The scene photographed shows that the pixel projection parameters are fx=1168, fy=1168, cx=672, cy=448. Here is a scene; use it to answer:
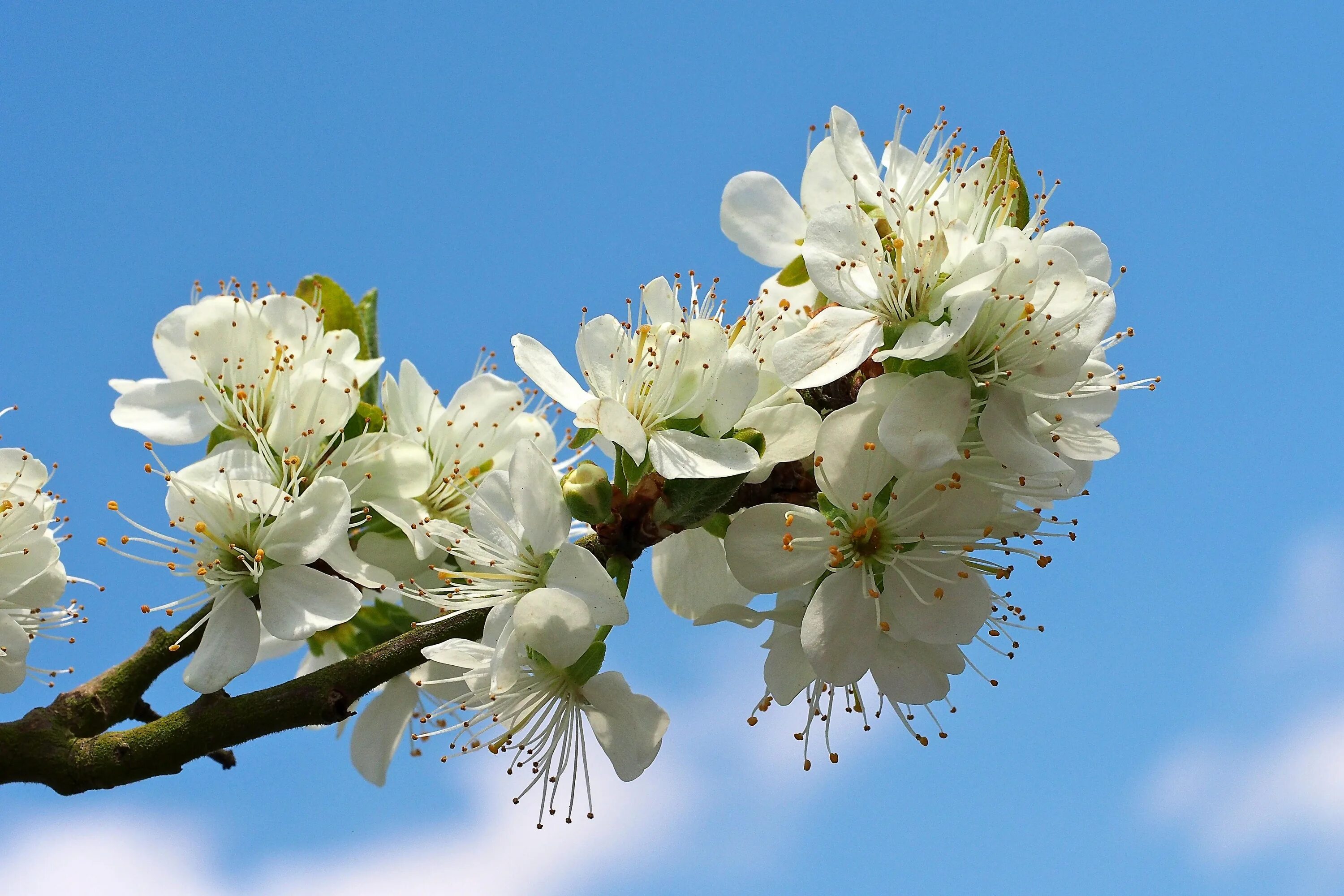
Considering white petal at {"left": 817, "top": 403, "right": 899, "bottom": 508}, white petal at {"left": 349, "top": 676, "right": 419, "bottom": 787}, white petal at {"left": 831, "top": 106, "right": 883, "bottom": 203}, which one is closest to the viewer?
white petal at {"left": 817, "top": 403, "right": 899, "bottom": 508}

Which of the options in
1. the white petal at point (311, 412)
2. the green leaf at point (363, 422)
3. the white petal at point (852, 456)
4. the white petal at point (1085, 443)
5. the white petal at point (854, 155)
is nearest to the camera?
the white petal at point (852, 456)

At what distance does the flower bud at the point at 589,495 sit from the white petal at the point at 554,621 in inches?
6.3

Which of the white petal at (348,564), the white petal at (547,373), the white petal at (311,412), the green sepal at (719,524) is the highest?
the white petal at (311,412)

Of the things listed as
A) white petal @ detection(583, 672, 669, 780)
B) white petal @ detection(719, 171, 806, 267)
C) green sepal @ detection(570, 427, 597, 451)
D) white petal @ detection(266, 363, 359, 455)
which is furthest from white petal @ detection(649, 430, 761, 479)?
white petal @ detection(266, 363, 359, 455)

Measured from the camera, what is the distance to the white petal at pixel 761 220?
265 centimetres

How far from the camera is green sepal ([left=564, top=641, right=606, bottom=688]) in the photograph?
2189 mm

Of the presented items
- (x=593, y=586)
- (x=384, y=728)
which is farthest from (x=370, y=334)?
(x=593, y=586)

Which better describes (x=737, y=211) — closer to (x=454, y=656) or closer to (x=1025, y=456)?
(x=1025, y=456)

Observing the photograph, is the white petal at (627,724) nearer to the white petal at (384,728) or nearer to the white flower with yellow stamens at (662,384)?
the white flower with yellow stamens at (662,384)

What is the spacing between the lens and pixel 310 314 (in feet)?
9.05

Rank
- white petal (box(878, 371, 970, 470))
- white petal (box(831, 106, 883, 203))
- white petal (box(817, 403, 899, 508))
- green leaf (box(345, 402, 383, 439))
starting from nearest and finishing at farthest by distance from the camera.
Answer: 1. white petal (box(878, 371, 970, 470))
2. white petal (box(817, 403, 899, 508))
3. white petal (box(831, 106, 883, 203))
4. green leaf (box(345, 402, 383, 439))

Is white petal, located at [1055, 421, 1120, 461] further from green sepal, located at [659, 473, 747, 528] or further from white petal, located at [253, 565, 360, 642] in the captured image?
white petal, located at [253, 565, 360, 642]

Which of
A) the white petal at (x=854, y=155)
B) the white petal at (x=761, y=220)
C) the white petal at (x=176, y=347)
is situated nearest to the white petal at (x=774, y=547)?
the white petal at (x=854, y=155)

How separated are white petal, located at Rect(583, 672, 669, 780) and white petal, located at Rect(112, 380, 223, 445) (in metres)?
1.13
